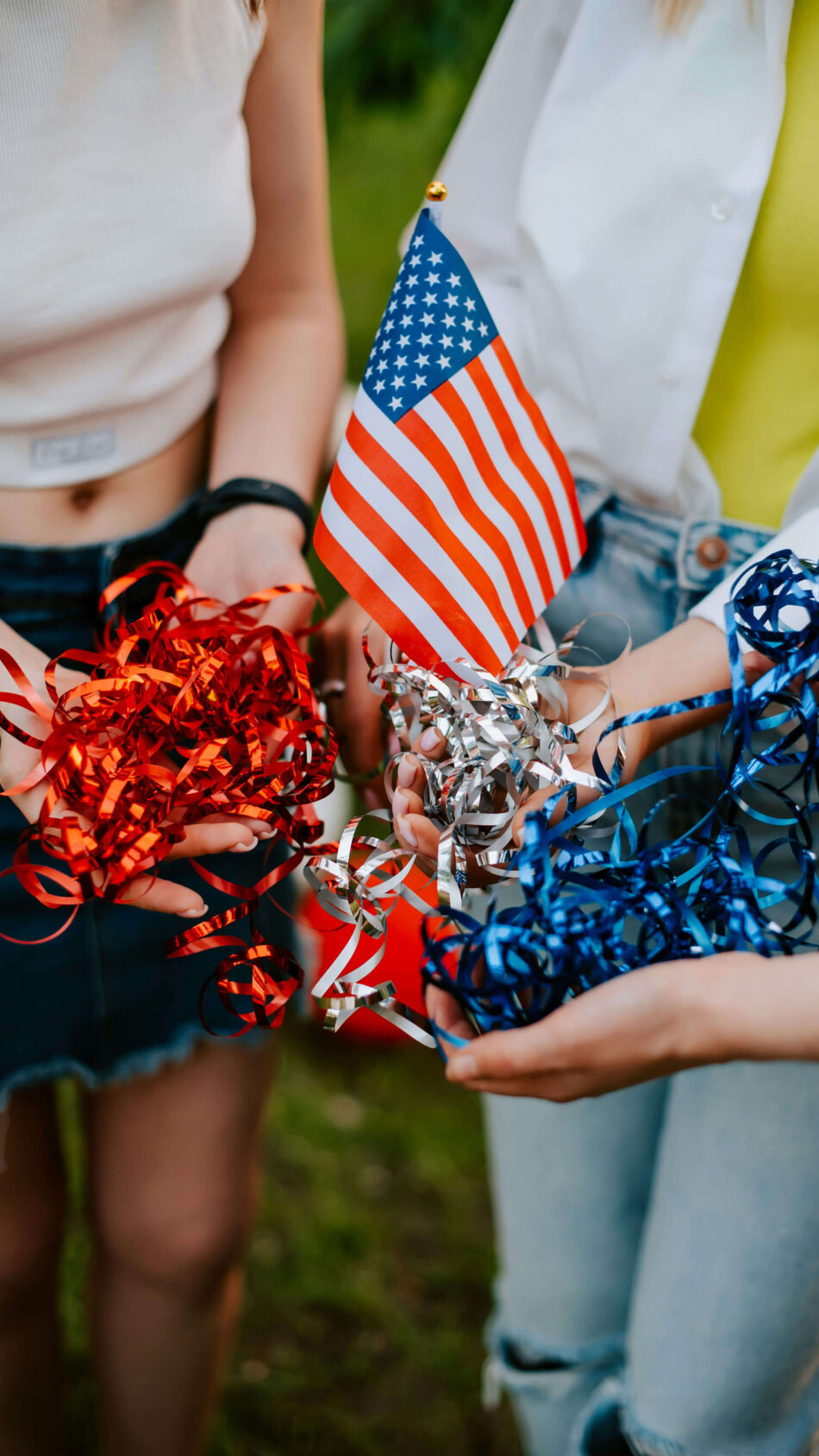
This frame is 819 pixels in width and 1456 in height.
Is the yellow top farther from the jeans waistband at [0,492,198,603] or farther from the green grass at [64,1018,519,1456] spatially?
the green grass at [64,1018,519,1456]

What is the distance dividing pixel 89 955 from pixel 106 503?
0.45 m

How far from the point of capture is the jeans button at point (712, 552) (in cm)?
103

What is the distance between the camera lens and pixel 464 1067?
78 cm

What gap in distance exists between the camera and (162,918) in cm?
115

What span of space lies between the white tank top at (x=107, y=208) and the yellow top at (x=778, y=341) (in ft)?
1.53

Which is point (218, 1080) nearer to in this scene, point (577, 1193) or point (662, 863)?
point (577, 1193)

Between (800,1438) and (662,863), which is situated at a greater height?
(662,863)

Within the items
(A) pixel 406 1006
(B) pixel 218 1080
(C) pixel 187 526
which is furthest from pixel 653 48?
(B) pixel 218 1080

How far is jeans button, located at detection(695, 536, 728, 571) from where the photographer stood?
40.4 inches

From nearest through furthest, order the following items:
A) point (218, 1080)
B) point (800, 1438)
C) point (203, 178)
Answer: point (203, 178), point (800, 1438), point (218, 1080)

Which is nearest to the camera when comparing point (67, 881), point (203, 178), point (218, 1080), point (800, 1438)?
point (67, 881)

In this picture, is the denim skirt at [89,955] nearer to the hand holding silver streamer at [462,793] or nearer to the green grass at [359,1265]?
the hand holding silver streamer at [462,793]

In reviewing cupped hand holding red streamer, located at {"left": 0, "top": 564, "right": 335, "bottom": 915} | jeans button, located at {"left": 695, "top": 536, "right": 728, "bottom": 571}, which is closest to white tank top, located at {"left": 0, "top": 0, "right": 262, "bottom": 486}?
cupped hand holding red streamer, located at {"left": 0, "top": 564, "right": 335, "bottom": 915}

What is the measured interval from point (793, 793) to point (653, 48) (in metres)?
0.69
